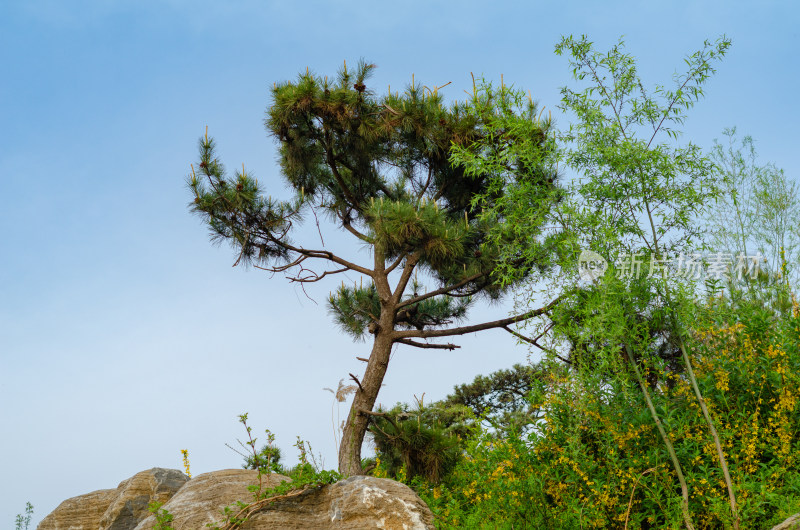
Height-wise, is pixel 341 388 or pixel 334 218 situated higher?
pixel 334 218

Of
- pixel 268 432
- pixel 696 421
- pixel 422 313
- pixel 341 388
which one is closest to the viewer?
pixel 268 432

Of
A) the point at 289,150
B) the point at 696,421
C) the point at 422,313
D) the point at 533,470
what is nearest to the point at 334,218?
the point at 289,150

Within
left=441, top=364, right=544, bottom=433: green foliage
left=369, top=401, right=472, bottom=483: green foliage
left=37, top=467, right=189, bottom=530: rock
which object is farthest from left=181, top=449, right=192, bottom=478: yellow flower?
left=441, top=364, right=544, bottom=433: green foliage

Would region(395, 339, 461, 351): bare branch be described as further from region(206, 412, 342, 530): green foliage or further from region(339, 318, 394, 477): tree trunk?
region(206, 412, 342, 530): green foliage

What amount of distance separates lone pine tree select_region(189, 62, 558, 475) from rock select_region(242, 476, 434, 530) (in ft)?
9.96

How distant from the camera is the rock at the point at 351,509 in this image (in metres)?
2.99

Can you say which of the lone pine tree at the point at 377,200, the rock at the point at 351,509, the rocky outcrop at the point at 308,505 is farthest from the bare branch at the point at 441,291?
the rock at the point at 351,509

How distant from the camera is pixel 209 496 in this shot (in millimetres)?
3357

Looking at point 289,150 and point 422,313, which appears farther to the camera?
point 422,313

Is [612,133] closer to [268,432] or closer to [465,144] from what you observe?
[465,144]

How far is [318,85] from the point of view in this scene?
22.5 feet

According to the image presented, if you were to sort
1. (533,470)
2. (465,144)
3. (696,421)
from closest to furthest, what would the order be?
1. (696,421)
2. (533,470)
3. (465,144)

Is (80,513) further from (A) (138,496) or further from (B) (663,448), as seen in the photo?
(B) (663,448)

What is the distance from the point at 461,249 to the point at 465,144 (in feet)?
4.01
